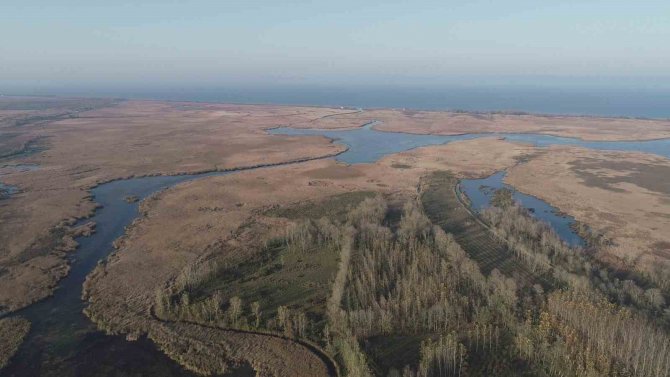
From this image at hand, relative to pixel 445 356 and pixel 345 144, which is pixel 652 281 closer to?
pixel 445 356

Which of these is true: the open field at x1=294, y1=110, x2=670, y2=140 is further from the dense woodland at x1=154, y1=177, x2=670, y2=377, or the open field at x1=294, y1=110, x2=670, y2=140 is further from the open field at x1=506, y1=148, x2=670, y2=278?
the dense woodland at x1=154, y1=177, x2=670, y2=377

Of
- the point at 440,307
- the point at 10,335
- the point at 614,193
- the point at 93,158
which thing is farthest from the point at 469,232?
the point at 93,158

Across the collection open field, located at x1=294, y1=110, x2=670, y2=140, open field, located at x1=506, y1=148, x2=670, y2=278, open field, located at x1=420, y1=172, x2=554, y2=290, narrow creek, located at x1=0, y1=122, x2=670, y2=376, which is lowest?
narrow creek, located at x1=0, y1=122, x2=670, y2=376

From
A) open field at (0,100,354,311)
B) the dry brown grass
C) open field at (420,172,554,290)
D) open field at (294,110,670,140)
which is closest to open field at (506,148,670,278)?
open field at (420,172,554,290)

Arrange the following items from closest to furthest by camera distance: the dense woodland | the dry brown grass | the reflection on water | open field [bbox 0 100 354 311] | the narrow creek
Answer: the dense woodland < the narrow creek < the dry brown grass < open field [bbox 0 100 354 311] < the reflection on water

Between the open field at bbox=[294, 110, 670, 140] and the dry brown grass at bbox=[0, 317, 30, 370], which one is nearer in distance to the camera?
the dry brown grass at bbox=[0, 317, 30, 370]

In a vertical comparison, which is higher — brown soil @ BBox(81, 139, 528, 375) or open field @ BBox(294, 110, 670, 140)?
open field @ BBox(294, 110, 670, 140)

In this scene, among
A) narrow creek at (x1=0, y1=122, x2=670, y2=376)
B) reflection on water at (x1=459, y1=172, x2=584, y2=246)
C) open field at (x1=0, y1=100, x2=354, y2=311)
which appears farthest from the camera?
reflection on water at (x1=459, y1=172, x2=584, y2=246)
